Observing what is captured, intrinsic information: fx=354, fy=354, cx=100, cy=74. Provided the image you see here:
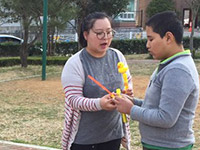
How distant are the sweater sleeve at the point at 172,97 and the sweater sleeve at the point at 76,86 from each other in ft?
1.60

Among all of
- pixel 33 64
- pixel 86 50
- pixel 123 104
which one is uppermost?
pixel 86 50

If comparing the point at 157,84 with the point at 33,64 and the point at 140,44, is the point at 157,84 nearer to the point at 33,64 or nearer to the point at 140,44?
the point at 33,64

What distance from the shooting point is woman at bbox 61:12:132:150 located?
2.29 meters

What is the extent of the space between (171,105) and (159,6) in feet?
99.9

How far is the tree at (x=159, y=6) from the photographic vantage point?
31.1 m

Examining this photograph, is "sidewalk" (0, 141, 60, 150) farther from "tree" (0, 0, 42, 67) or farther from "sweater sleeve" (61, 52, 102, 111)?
"tree" (0, 0, 42, 67)

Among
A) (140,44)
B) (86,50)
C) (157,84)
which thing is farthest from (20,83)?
(140,44)

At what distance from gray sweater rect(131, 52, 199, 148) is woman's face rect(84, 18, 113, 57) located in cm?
51

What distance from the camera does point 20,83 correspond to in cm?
967

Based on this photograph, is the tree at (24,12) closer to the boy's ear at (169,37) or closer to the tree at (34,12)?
the tree at (34,12)

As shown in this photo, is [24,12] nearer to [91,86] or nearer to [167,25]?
[91,86]

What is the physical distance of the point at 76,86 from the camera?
7.46ft

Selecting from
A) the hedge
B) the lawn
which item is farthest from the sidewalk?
the hedge

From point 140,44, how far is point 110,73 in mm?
19461
